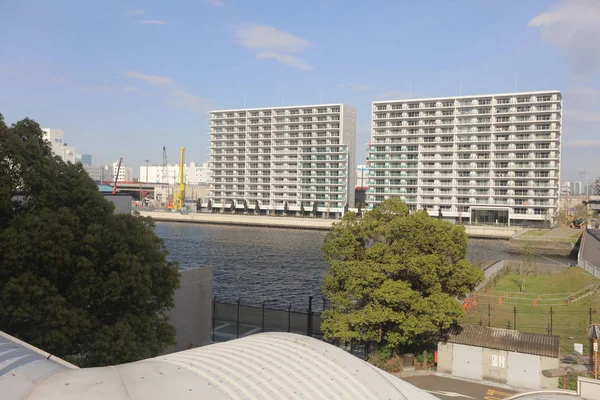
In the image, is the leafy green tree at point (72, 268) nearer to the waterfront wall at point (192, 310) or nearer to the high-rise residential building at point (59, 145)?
the waterfront wall at point (192, 310)

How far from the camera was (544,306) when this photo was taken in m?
29.6

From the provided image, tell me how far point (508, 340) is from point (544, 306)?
13781mm

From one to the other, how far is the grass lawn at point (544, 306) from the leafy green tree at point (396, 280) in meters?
6.10

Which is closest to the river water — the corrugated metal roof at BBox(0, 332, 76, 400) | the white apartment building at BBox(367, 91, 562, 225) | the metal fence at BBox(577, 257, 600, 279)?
the white apartment building at BBox(367, 91, 562, 225)

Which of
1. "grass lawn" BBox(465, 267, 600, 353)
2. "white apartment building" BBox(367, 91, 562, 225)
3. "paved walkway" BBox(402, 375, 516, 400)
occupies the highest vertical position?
"white apartment building" BBox(367, 91, 562, 225)

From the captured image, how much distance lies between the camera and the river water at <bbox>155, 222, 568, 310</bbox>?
38.4 meters

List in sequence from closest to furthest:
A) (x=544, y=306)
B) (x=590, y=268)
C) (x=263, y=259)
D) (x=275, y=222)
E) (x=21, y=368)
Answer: (x=21, y=368) → (x=544, y=306) → (x=590, y=268) → (x=263, y=259) → (x=275, y=222)

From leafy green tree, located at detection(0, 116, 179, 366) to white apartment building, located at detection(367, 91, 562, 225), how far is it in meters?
90.5

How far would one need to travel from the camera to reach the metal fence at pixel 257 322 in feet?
76.1

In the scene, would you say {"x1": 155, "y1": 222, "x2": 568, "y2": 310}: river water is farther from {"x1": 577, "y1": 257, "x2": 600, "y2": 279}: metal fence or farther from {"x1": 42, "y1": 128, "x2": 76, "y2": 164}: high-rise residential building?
{"x1": 42, "y1": 128, "x2": 76, "y2": 164}: high-rise residential building

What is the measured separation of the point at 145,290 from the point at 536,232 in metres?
81.4

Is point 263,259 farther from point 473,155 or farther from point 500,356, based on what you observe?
point 473,155

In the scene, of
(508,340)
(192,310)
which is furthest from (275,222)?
(508,340)

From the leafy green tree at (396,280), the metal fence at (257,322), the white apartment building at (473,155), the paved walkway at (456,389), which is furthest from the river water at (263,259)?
the paved walkway at (456,389)
